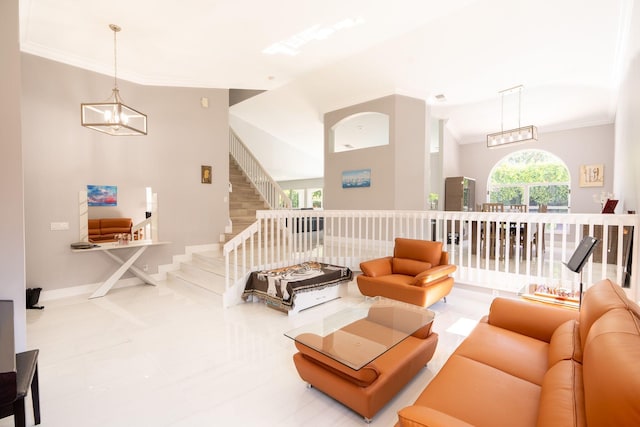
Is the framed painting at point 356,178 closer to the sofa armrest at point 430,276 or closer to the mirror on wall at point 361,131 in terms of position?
the mirror on wall at point 361,131

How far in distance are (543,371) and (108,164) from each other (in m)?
6.01

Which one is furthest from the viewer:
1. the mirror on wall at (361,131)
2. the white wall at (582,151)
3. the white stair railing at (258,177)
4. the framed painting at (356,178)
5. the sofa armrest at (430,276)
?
the white stair railing at (258,177)

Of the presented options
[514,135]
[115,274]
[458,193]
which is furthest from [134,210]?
[458,193]

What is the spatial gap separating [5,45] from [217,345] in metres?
2.95

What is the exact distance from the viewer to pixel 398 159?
641 cm

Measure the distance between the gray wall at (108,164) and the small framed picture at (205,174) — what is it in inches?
3.3

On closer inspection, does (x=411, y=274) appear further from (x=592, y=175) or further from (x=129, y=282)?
(x=592, y=175)

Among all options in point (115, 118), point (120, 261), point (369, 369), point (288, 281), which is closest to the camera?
point (369, 369)

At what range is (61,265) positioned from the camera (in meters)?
4.54

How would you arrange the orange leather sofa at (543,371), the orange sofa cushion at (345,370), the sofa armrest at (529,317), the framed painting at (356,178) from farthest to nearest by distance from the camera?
1. the framed painting at (356,178)
2. the sofa armrest at (529,317)
3. the orange sofa cushion at (345,370)
4. the orange leather sofa at (543,371)

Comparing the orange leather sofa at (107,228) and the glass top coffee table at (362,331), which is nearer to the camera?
the glass top coffee table at (362,331)

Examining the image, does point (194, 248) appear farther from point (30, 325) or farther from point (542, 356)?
point (542, 356)

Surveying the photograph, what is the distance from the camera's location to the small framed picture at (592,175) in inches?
291

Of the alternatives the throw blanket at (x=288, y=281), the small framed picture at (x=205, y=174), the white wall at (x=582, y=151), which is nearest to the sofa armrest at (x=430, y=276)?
the throw blanket at (x=288, y=281)
